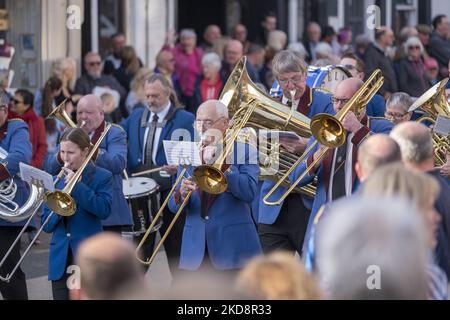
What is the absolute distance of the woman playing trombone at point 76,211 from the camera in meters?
7.32

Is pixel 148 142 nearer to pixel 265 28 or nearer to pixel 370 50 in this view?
pixel 370 50

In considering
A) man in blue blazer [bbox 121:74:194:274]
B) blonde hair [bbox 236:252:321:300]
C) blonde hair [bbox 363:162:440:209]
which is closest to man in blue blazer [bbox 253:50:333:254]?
man in blue blazer [bbox 121:74:194:274]

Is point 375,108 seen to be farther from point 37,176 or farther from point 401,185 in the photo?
point 401,185

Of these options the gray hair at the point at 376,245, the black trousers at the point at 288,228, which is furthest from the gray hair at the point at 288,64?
the gray hair at the point at 376,245

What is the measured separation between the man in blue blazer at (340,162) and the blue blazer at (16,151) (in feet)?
6.18

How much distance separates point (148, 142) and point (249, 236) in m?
2.00

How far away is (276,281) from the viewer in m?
3.75

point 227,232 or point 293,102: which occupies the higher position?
point 293,102

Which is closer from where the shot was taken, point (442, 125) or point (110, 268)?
point (110, 268)

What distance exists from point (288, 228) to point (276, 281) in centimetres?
402

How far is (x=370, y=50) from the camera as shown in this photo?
15492 millimetres

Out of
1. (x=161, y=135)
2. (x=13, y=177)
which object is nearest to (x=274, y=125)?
(x=161, y=135)

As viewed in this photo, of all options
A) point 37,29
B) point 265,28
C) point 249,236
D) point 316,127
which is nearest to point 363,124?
point 316,127

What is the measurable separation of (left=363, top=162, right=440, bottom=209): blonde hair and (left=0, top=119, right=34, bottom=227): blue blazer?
4147 millimetres
